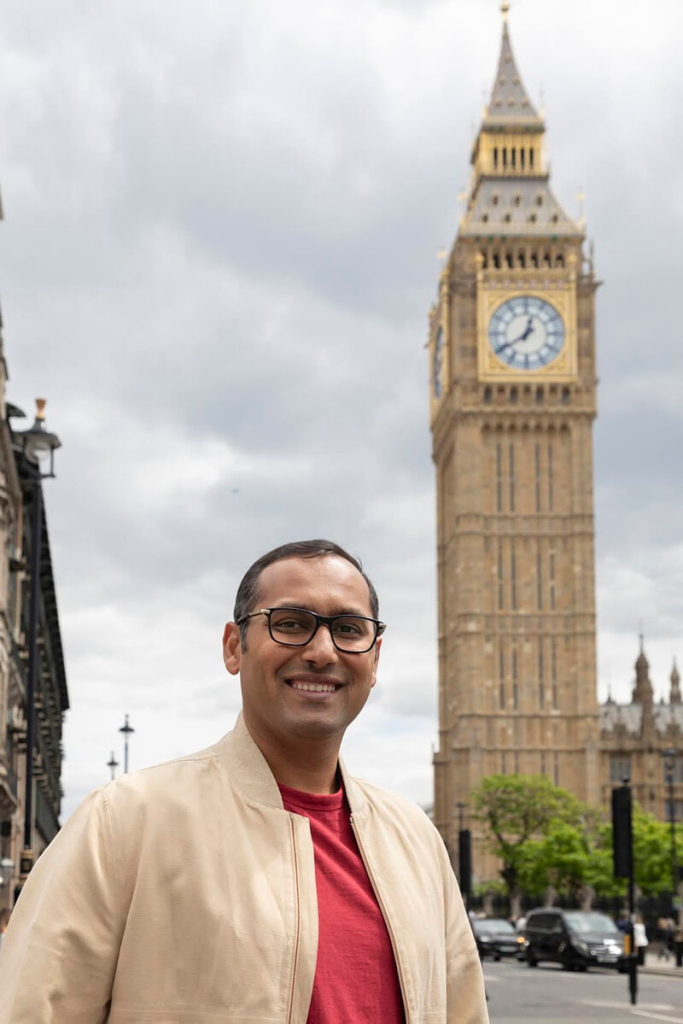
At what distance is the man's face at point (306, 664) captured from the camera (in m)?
3.53

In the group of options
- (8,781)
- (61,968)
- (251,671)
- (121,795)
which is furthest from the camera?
(8,781)

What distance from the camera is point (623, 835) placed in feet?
86.4

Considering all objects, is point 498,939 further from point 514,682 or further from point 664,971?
point 514,682

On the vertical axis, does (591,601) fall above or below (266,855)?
above

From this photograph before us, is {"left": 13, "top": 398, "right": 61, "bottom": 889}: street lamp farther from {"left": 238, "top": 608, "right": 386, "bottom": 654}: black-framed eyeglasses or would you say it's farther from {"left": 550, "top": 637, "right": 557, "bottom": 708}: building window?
{"left": 550, "top": 637, "right": 557, "bottom": 708}: building window

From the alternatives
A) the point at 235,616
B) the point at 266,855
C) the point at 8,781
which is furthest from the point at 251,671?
the point at 8,781

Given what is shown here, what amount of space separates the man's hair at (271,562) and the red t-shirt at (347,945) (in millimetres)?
436

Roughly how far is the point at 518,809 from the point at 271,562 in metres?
87.5

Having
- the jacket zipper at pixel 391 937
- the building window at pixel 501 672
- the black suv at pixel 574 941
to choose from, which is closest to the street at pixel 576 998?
the black suv at pixel 574 941

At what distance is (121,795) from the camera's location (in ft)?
11.0

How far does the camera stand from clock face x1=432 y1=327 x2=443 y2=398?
110 meters

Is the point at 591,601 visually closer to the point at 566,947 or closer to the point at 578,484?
the point at 578,484

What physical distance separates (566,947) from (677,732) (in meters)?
76.5

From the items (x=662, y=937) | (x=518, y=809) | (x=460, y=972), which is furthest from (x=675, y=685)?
(x=460, y=972)
